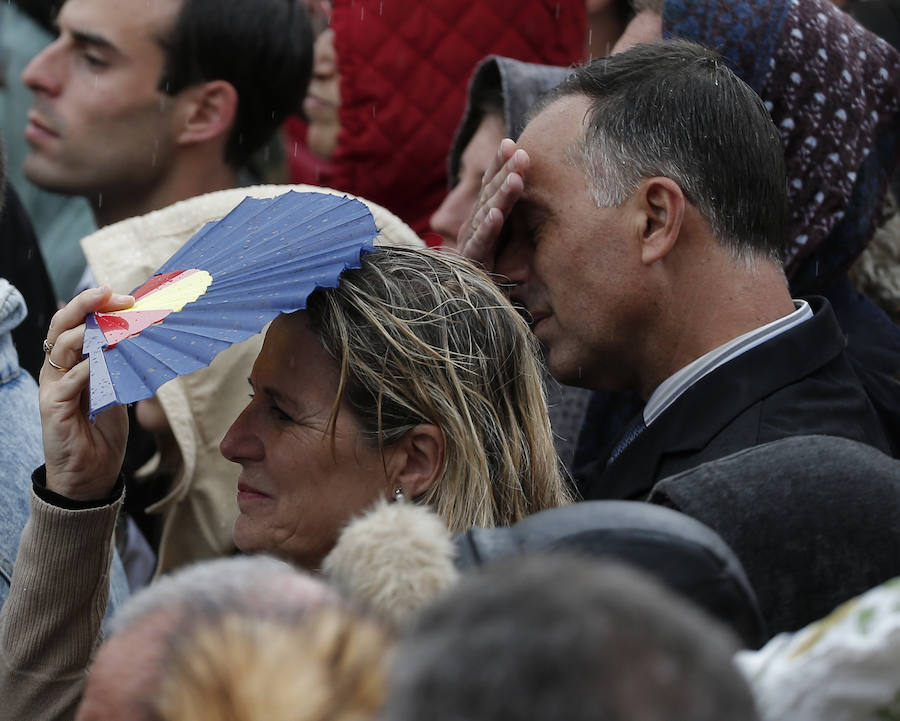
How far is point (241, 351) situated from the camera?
10.5ft

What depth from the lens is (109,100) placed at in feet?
12.7

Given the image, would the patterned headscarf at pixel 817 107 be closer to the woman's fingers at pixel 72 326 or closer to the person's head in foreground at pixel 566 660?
the woman's fingers at pixel 72 326

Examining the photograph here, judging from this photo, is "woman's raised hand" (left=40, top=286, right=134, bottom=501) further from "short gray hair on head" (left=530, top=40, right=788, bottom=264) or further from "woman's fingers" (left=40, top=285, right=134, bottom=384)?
"short gray hair on head" (left=530, top=40, right=788, bottom=264)

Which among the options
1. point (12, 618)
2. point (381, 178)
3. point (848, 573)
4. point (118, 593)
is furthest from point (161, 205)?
point (848, 573)

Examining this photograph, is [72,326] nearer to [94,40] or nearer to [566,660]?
[566,660]

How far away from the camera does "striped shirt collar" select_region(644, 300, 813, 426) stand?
2311mm

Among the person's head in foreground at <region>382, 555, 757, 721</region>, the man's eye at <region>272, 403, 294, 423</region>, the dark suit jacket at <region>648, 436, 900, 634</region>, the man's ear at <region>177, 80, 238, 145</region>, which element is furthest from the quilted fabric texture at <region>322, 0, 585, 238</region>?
the person's head in foreground at <region>382, 555, 757, 721</region>

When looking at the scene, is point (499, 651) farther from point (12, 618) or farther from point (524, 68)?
point (524, 68)

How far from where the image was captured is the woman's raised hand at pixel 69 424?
2.24 m

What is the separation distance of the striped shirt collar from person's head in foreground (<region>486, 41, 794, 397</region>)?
0.08 ft

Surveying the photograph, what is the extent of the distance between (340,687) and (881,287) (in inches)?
118

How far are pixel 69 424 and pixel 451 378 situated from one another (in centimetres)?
76

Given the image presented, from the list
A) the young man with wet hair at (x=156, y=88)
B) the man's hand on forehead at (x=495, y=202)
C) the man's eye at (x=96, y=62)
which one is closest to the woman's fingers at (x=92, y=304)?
the man's hand on forehead at (x=495, y=202)

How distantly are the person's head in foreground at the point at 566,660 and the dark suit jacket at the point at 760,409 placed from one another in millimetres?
1466
